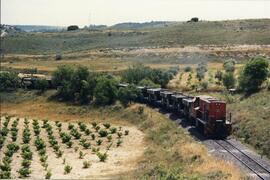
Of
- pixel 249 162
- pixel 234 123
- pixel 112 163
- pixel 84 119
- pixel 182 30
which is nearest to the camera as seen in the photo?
pixel 249 162

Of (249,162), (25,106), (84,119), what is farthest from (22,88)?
(249,162)

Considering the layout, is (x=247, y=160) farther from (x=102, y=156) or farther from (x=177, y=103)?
(x=177, y=103)

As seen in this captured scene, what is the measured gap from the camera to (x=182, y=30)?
582ft

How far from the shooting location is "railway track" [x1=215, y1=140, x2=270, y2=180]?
106 ft

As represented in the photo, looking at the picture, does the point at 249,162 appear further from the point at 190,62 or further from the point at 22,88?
the point at 190,62

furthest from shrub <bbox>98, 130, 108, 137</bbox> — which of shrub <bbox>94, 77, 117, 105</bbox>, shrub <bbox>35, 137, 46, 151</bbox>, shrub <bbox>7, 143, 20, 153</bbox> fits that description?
shrub <bbox>94, 77, 117, 105</bbox>

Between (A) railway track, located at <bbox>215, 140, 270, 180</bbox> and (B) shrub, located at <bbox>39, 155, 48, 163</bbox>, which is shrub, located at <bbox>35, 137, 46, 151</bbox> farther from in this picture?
(A) railway track, located at <bbox>215, 140, 270, 180</bbox>

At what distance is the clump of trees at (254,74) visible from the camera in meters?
61.4

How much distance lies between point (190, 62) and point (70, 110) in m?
50.2

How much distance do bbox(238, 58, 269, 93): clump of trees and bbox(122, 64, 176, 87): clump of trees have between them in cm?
2320

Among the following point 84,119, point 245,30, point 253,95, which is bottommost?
point 84,119

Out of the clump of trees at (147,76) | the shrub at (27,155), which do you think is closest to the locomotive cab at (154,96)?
the clump of trees at (147,76)

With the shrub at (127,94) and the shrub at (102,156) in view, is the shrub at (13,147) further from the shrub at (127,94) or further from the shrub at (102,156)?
the shrub at (127,94)

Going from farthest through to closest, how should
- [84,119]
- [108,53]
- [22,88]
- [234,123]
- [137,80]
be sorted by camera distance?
1. [108,53]
2. [22,88]
3. [137,80]
4. [84,119]
5. [234,123]
